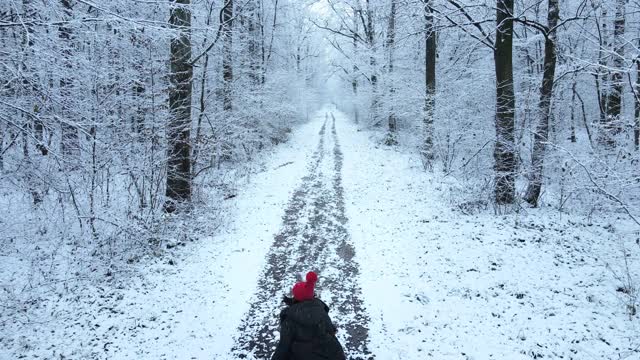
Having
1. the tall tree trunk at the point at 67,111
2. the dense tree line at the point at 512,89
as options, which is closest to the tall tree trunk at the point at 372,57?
the dense tree line at the point at 512,89

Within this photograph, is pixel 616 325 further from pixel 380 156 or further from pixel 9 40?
pixel 380 156

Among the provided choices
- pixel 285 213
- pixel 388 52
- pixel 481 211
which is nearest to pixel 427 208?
pixel 481 211

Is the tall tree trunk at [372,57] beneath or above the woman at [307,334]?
above

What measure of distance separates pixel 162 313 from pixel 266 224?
4446 mm

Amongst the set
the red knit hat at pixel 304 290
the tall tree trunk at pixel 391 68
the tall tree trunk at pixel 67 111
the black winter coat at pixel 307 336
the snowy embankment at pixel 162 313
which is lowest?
the snowy embankment at pixel 162 313

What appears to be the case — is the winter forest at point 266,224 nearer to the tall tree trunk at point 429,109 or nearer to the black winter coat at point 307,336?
the tall tree trunk at point 429,109

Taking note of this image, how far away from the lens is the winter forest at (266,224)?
556 centimetres

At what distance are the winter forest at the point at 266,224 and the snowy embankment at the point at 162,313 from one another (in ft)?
0.13

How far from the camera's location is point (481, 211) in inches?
407

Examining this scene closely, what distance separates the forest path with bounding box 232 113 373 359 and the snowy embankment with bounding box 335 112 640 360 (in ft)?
0.90

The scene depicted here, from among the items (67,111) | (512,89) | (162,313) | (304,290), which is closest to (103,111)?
(67,111)

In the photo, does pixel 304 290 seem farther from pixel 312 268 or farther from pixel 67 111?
pixel 67 111

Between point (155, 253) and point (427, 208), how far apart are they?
24.4 ft

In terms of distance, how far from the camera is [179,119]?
10.3 meters
